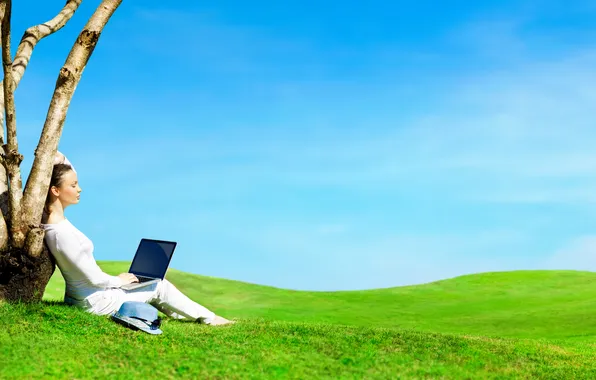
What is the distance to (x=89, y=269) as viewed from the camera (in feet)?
30.9

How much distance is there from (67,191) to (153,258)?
1.65m

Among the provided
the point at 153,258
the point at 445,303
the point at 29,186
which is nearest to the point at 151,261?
the point at 153,258

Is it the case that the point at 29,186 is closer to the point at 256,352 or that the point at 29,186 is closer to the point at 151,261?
the point at 151,261

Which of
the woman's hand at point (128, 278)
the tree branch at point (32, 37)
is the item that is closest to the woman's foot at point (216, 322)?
the woman's hand at point (128, 278)

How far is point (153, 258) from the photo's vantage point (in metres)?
10.2

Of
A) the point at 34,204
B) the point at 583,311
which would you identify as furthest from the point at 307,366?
the point at 583,311

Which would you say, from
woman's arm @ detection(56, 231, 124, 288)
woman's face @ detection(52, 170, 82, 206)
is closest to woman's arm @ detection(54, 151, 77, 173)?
woman's face @ detection(52, 170, 82, 206)

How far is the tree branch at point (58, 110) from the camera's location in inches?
386

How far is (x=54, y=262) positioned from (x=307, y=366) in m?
4.37

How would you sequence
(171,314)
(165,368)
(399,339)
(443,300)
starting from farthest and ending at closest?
1. (443,300)
2. (171,314)
3. (399,339)
4. (165,368)

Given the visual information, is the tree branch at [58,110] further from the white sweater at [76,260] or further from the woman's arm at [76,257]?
the woman's arm at [76,257]

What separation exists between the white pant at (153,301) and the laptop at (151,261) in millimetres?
129

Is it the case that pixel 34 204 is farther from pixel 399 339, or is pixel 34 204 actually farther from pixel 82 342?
pixel 399 339

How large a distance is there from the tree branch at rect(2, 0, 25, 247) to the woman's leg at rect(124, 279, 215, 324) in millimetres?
1915
